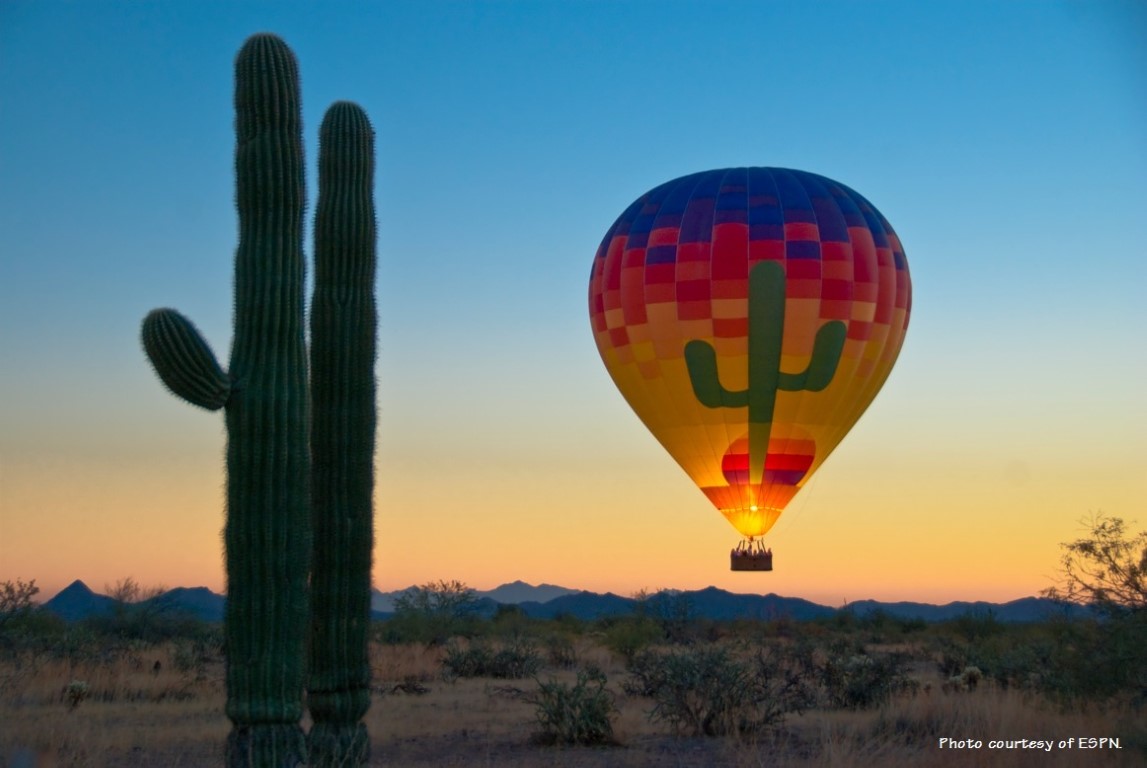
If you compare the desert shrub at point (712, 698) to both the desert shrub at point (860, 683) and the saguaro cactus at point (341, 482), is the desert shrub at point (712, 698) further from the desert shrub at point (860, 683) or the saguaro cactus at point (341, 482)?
the saguaro cactus at point (341, 482)

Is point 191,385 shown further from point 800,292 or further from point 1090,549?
point 800,292

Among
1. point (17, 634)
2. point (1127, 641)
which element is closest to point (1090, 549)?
point (1127, 641)

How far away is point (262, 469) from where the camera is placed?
990 cm

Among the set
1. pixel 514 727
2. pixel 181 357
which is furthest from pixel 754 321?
pixel 181 357

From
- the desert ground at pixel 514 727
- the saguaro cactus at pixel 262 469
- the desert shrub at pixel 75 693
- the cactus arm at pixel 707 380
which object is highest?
the cactus arm at pixel 707 380

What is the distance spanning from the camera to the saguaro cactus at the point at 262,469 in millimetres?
9703

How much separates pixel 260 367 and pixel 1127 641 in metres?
10.4

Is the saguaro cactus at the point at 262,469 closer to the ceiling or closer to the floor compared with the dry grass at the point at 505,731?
closer to the ceiling

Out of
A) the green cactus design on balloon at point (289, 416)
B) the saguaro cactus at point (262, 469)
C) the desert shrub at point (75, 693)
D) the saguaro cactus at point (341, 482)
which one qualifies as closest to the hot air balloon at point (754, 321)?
the green cactus design on balloon at point (289, 416)

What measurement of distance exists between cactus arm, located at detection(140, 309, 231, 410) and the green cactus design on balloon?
0.01m

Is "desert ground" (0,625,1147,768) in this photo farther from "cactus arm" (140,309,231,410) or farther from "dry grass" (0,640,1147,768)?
"cactus arm" (140,309,231,410)

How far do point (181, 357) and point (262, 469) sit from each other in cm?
115

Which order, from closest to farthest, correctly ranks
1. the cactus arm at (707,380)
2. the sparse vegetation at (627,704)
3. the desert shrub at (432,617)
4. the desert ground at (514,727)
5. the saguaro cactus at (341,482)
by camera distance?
the saguaro cactus at (341,482)
the desert ground at (514,727)
the sparse vegetation at (627,704)
the cactus arm at (707,380)
the desert shrub at (432,617)

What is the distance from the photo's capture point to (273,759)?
32.4 feet
